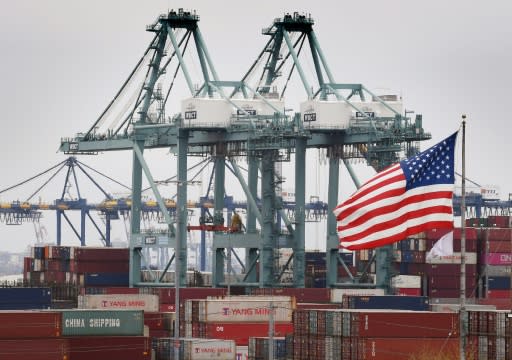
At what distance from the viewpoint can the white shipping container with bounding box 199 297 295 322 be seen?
77.4 m

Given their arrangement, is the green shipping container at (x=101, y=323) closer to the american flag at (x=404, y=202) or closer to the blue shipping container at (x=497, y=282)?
the american flag at (x=404, y=202)

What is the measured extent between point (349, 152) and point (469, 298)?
14614 mm

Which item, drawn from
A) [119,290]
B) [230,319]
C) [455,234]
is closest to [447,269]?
[455,234]

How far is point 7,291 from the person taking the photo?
9069 centimetres

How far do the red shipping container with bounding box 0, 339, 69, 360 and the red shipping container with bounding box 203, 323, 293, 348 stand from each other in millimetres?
11966

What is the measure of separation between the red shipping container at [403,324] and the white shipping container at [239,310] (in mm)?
14609

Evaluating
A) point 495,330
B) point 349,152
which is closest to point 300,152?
point 349,152

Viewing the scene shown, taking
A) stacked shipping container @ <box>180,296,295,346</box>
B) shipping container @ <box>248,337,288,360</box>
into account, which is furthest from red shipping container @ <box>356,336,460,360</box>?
stacked shipping container @ <box>180,296,295,346</box>

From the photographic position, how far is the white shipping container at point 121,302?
89.1 metres

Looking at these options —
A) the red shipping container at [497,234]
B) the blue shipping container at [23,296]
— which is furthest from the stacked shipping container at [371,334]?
the red shipping container at [497,234]

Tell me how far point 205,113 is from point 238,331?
39517mm

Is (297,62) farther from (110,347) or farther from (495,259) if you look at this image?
(110,347)

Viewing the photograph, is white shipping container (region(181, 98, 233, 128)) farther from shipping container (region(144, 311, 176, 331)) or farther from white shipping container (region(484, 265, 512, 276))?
shipping container (region(144, 311, 176, 331))

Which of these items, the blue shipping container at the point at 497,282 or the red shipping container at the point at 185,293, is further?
the blue shipping container at the point at 497,282
